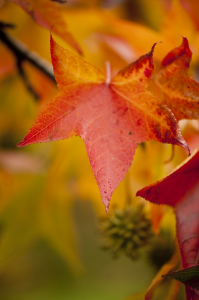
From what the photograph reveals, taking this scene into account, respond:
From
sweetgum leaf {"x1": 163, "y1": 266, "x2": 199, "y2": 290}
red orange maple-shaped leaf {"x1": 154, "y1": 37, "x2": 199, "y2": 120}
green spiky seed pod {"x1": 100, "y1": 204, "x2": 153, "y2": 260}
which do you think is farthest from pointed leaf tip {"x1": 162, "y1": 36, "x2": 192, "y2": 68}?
green spiky seed pod {"x1": 100, "y1": 204, "x2": 153, "y2": 260}

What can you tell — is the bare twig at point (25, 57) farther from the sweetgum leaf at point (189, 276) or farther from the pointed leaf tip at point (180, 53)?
the sweetgum leaf at point (189, 276)

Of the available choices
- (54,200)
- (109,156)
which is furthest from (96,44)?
(109,156)

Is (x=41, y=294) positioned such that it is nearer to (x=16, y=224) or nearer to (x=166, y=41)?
(x=16, y=224)

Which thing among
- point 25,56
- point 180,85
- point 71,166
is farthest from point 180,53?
point 71,166

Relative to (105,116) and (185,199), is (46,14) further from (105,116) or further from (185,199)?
(185,199)

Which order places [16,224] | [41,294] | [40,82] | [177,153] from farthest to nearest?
[41,294], [40,82], [16,224], [177,153]

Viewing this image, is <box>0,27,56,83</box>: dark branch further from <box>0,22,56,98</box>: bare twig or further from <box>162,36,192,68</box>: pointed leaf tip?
<box>162,36,192,68</box>: pointed leaf tip

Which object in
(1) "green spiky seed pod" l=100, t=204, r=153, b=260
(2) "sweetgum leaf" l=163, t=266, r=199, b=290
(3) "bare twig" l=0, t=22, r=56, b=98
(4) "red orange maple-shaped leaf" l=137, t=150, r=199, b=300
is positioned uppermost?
(3) "bare twig" l=0, t=22, r=56, b=98
